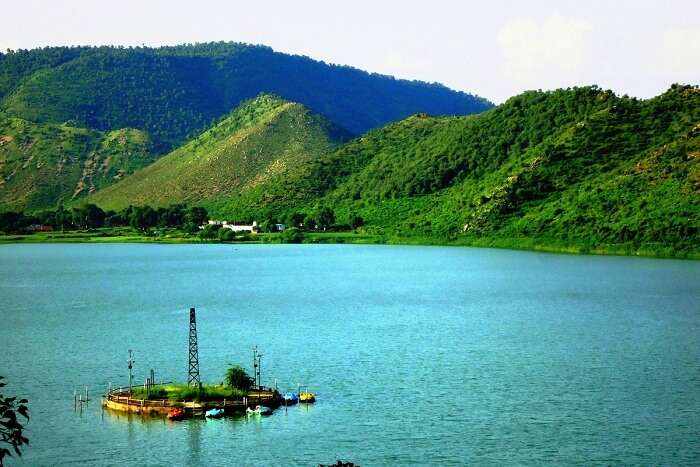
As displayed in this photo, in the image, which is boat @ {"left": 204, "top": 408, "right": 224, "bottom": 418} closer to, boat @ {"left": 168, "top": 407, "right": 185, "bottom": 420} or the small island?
the small island

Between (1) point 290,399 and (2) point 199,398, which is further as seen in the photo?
(1) point 290,399

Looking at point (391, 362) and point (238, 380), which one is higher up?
point (238, 380)

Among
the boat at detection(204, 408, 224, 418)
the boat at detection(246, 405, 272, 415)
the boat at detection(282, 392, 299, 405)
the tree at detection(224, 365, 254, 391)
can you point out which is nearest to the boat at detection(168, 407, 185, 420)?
the boat at detection(204, 408, 224, 418)

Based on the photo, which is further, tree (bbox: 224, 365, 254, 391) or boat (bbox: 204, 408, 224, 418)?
tree (bbox: 224, 365, 254, 391)

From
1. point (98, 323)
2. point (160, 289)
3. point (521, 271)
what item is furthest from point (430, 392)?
point (521, 271)

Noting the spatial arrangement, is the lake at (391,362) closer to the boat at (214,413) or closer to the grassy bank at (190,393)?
the boat at (214,413)

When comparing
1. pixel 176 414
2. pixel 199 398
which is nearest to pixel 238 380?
pixel 199 398

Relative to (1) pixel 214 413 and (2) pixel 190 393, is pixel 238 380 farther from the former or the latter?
(1) pixel 214 413
